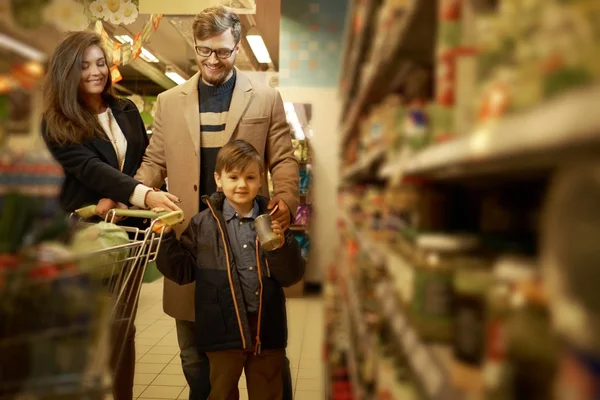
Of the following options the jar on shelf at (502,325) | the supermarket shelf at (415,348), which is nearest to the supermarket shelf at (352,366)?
the supermarket shelf at (415,348)

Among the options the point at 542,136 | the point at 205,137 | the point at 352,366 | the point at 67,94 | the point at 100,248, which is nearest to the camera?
the point at 542,136

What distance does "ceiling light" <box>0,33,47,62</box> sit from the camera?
1.06 m

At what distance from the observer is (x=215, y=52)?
243cm

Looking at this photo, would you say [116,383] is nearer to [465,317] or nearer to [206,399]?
[206,399]

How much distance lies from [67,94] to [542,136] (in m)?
1.71

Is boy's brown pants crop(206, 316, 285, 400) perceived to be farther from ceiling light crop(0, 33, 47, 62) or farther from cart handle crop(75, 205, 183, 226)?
ceiling light crop(0, 33, 47, 62)

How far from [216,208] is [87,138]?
583mm

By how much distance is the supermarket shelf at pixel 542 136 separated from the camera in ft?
1.36

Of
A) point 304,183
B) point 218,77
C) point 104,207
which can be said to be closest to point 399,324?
point 104,207

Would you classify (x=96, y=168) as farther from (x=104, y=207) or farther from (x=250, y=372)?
(x=250, y=372)

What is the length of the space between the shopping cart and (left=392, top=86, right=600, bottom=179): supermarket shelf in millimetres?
773

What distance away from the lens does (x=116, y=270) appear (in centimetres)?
166

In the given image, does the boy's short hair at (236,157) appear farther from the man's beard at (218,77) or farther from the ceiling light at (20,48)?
the ceiling light at (20,48)

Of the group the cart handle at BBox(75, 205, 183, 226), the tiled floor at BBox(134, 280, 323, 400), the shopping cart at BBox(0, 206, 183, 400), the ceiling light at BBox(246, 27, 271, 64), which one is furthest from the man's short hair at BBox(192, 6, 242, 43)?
the ceiling light at BBox(246, 27, 271, 64)
